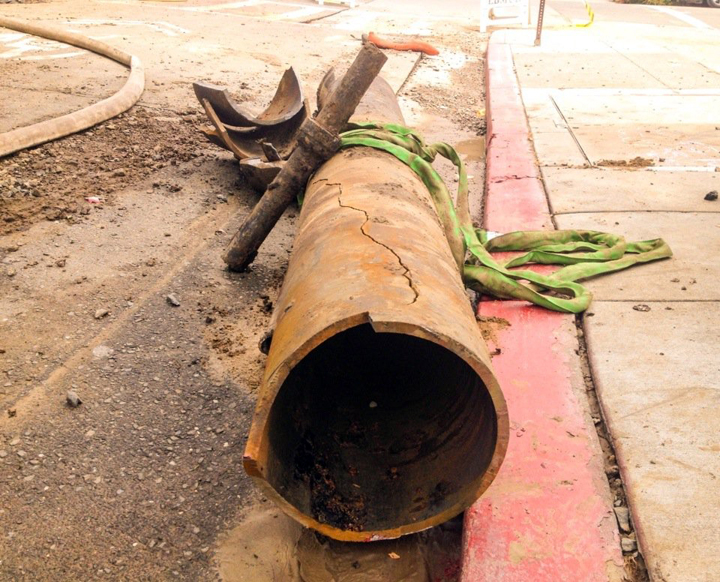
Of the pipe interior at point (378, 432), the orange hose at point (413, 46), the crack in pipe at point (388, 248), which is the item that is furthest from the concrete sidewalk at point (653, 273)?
the orange hose at point (413, 46)

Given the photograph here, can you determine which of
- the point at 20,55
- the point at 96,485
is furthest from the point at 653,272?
the point at 20,55

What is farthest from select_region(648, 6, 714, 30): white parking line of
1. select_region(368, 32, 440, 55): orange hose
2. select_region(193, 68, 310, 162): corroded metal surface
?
select_region(193, 68, 310, 162): corroded metal surface

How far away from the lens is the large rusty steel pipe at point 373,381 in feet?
6.78

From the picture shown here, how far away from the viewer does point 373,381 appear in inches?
119

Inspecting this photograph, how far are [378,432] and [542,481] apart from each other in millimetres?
617

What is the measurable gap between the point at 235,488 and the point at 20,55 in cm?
705

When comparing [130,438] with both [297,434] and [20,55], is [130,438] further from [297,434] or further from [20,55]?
[20,55]

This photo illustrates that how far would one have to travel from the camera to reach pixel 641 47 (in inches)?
441

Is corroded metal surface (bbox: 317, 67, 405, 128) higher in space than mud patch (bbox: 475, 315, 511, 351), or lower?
higher

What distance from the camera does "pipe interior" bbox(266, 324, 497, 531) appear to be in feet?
7.75

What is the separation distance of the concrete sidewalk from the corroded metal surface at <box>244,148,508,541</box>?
24.7 inches

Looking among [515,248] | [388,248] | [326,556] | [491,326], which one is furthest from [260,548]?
[515,248]

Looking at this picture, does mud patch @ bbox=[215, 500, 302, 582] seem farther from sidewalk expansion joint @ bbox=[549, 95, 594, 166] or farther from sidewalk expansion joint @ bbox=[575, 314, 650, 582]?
sidewalk expansion joint @ bbox=[549, 95, 594, 166]

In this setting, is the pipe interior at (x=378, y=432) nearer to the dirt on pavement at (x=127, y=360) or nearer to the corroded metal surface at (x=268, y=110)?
the dirt on pavement at (x=127, y=360)
